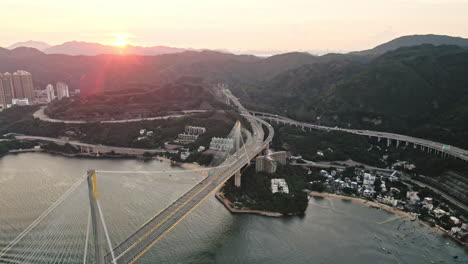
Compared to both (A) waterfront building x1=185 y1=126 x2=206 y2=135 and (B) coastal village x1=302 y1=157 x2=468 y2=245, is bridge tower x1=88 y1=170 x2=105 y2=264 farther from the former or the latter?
(A) waterfront building x1=185 y1=126 x2=206 y2=135

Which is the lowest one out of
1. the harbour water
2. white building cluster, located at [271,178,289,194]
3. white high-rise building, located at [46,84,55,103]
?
the harbour water

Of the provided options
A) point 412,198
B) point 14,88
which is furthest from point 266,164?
point 14,88

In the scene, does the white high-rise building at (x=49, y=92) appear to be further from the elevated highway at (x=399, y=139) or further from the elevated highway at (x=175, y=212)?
the elevated highway at (x=175, y=212)

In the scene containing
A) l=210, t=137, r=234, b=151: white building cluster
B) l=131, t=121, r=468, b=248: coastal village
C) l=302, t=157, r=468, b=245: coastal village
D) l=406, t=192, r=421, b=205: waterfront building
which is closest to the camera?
l=302, t=157, r=468, b=245: coastal village

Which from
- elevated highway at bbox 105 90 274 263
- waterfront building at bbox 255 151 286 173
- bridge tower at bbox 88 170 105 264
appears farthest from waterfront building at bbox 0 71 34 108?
bridge tower at bbox 88 170 105 264

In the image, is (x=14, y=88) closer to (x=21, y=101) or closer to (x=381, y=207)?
(x=21, y=101)

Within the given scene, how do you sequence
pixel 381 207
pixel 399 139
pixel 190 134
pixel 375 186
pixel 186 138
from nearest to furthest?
pixel 381 207
pixel 375 186
pixel 399 139
pixel 186 138
pixel 190 134

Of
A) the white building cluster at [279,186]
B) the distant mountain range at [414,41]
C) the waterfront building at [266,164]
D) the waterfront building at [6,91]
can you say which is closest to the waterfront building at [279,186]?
the white building cluster at [279,186]

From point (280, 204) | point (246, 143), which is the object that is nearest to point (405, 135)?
point (246, 143)
